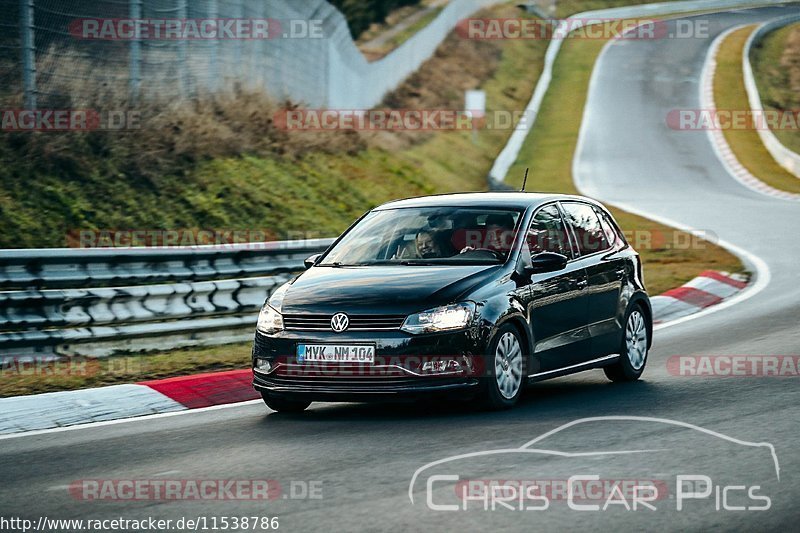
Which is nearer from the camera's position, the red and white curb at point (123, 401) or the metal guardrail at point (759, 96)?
the red and white curb at point (123, 401)

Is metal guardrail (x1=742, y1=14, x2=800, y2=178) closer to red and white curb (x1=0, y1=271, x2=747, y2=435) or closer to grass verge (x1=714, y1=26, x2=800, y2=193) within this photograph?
grass verge (x1=714, y1=26, x2=800, y2=193)

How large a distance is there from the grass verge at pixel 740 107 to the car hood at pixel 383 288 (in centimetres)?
2515

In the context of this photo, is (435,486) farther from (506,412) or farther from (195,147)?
(195,147)

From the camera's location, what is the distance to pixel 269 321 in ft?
31.5

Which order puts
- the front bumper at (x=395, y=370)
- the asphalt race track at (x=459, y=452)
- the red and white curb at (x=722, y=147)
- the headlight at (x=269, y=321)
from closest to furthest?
1. the asphalt race track at (x=459, y=452)
2. the front bumper at (x=395, y=370)
3. the headlight at (x=269, y=321)
4. the red and white curb at (x=722, y=147)

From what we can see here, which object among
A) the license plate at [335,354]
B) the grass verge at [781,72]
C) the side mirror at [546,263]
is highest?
the grass verge at [781,72]

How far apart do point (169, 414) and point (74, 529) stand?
3773 mm

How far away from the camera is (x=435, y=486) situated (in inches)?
272

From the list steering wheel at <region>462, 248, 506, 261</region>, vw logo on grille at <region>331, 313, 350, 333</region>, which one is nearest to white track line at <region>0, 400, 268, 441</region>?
vw logo on grille at <region>331, 313, 350, 333</region>

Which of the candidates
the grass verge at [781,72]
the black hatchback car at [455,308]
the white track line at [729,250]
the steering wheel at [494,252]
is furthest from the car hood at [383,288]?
the grass verge at [781,72]

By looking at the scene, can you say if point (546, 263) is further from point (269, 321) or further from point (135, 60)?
point (135, 60)

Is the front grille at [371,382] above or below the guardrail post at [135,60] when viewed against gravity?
below

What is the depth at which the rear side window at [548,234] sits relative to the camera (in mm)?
10430

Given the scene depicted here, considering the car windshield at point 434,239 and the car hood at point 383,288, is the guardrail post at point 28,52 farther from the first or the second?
the car hood at point 383,288
